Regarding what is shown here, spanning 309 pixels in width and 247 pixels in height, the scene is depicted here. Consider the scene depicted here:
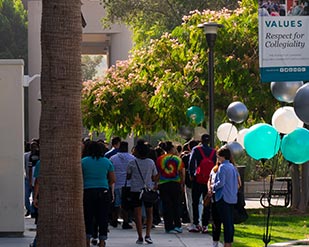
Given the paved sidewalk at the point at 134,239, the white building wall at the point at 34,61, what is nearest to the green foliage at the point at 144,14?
the white building wall at the point at 34,61

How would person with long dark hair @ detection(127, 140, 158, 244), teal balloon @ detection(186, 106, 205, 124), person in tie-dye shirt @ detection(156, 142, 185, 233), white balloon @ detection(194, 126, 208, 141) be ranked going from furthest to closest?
white balloon @ detection(194, 126, 208, 141), teal balloon @ detection(186, 106, 205, 124), person in tie-dye shirt @ detection(156, 142, 185, 233), person with long dark hair @ detection(127, 140, 158, 244)

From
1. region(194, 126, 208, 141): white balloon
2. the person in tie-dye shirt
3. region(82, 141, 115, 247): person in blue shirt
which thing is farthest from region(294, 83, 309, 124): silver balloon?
region(194, 126, 208, 141): white balloon

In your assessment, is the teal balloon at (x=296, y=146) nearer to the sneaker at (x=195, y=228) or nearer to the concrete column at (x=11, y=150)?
the sneaker at (x=195, y=228)

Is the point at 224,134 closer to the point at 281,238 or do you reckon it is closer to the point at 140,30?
the point at 281,238

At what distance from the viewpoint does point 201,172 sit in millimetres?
16609

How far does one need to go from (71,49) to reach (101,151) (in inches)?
133

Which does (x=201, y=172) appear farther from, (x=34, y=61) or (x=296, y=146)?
(x=34, y=61)

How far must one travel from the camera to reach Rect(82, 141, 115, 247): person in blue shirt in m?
13.2

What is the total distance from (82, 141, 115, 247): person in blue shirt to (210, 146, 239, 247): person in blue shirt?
1.53m

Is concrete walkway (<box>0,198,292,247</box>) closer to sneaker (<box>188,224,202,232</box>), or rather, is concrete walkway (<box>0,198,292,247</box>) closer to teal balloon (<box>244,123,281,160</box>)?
Answer: sneaker (<box>188,224,202,232</box>)

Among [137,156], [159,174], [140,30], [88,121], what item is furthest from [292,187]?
[140,30]

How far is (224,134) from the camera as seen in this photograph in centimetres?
1980

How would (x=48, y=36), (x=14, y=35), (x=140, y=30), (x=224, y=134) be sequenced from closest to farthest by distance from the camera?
1. (x=48, y=36)
2. (x=224, y=134)
3. (x=140, y=30)
4. (x=14, y=35)

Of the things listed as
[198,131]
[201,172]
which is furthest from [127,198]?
[198,131]
